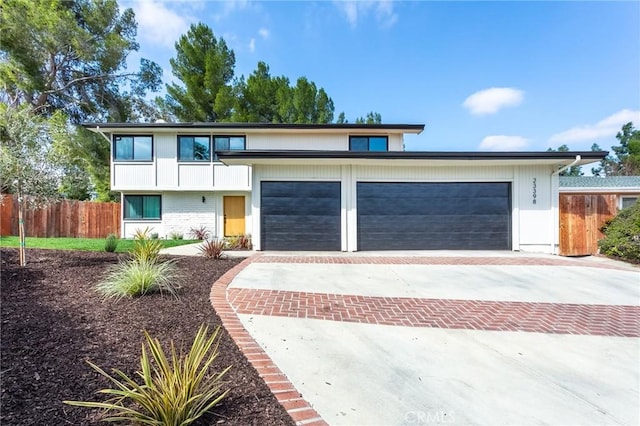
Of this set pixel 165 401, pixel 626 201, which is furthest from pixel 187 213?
pixel 626 201

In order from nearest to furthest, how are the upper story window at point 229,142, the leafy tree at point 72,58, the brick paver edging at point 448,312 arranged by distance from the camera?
the brick paver edging at point 448,312 → the upper story window at point 229,142 → the leafy tree at point 72,58

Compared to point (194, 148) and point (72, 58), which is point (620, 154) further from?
point (72, 58)

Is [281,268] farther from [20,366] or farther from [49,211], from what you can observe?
[49,211]

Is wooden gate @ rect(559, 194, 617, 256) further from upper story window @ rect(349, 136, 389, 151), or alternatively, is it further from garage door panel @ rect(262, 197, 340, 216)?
→ garage door panel @ rect(262, 197, 340, 216)

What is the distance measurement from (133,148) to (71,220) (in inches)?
215

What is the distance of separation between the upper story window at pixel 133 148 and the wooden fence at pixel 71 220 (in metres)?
3.02

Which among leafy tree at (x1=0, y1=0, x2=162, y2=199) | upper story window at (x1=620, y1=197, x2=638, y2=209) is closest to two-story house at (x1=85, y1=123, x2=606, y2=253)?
upper story window at (x1=620, y1=197, x2=638, y2=209)

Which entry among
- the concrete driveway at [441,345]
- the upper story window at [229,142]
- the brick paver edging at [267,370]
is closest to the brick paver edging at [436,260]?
Answer: the concrete driveway at [441,345]

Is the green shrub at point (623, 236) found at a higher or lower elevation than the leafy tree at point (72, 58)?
lower

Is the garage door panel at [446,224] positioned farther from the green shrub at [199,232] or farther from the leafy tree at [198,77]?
the leafy tree at [198,77]

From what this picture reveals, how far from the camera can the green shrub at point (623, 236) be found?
30.1 ft

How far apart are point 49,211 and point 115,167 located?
15.3ft

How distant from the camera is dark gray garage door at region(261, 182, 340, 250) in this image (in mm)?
10828

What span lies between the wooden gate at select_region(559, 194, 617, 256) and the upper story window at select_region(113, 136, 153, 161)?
18546 millimetres
